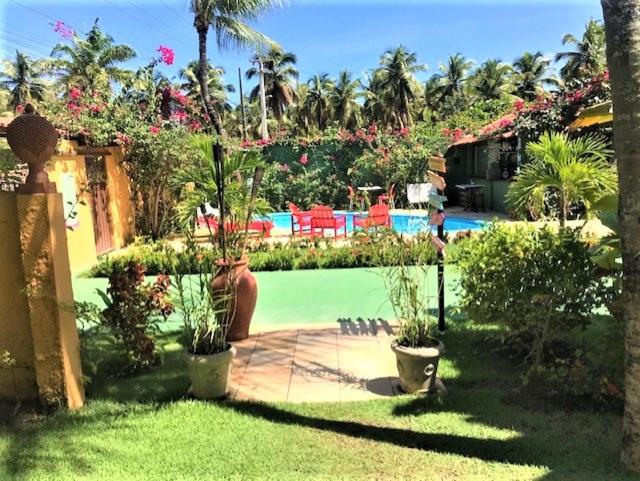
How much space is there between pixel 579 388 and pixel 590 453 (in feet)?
2.35

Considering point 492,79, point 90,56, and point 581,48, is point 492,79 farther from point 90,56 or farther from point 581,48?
A: point 90,56

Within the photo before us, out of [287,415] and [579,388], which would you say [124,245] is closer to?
[287,415]

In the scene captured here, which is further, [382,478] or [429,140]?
[429,140]

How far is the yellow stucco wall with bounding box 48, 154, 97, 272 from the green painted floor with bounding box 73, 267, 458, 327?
90 centimetres

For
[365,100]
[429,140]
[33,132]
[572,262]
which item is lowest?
[572,262]

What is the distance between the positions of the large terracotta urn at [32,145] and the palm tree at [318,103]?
45648 mm

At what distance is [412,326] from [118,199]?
9.73 meters

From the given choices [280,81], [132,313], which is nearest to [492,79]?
[280,81]

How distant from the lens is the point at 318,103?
161 ft

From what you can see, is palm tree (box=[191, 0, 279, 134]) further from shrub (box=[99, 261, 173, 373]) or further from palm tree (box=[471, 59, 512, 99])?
palm tree (box=[471, 59, 512, 99])

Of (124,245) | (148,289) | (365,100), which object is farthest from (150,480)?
(365,100)

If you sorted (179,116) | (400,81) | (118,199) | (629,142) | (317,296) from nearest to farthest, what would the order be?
(629,142) < (317,296) < (118,199) < (179,116) < (400,81)

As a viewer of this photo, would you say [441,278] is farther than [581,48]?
No

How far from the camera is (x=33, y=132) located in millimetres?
3727
